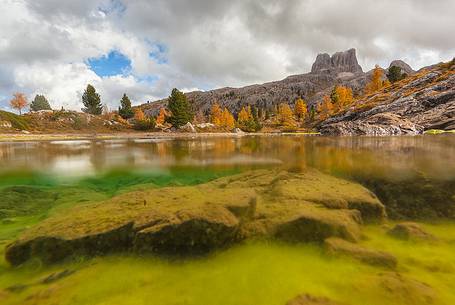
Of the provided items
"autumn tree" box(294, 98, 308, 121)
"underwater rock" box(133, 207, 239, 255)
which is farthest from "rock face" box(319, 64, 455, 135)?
"underwater rock" box(133, 207, 239, 255)

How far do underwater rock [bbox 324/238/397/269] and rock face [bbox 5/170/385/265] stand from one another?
1.52 feet

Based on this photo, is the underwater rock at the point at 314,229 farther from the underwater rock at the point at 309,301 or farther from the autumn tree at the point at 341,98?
the autumn tree at the point at 341,98

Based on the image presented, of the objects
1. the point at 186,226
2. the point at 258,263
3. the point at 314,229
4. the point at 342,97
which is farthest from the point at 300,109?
the point at 258,263

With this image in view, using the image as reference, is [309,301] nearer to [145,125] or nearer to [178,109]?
[178,109]

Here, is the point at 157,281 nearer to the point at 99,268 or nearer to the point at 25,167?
the point at 99,268

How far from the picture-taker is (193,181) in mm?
14141

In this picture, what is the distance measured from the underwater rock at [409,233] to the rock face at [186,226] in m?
0.85

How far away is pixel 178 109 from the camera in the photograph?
346 feet

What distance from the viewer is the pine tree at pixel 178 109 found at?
105m

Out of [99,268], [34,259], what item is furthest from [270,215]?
[34,259]

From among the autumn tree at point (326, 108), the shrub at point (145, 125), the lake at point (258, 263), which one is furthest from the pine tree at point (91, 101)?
the lake at point (258, 263)

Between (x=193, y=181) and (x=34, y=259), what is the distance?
8846 mm

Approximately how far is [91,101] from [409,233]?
138m

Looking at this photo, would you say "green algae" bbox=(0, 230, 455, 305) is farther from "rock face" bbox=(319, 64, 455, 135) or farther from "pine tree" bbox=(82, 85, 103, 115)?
"pine tree" bbox=(82, 85, 103, 115)
